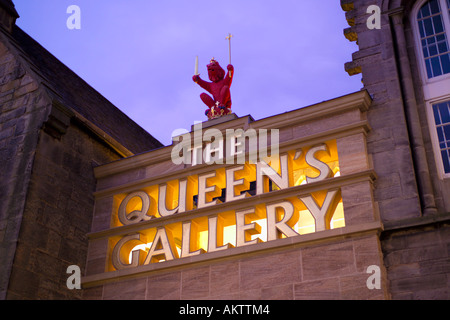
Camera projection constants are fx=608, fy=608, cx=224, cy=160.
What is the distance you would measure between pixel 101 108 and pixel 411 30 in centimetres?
1028

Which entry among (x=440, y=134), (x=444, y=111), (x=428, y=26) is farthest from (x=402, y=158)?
(x=428, y=26)

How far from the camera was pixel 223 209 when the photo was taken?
1271 centimetres

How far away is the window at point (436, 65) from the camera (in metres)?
11.6

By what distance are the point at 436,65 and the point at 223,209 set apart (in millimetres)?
5358

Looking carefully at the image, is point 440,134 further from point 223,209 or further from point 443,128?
point 223,209

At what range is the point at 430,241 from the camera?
33.9 ft

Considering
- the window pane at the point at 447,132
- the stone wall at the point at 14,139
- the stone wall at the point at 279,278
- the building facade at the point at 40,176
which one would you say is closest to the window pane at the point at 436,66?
the window pane at the point at 447,132

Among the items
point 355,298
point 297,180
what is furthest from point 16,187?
point 355,298

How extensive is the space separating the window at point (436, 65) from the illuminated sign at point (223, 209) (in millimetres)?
2013

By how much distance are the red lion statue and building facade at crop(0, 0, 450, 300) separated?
0.83m

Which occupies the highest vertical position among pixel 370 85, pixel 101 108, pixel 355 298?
pixel 101 108

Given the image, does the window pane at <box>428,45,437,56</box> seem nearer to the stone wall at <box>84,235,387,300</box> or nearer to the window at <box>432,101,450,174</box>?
the window at <box>432,101,450,174</box>

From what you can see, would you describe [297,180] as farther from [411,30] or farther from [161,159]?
[411,30]

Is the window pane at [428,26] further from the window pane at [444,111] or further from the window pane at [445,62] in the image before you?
the window pane at [444,111]
